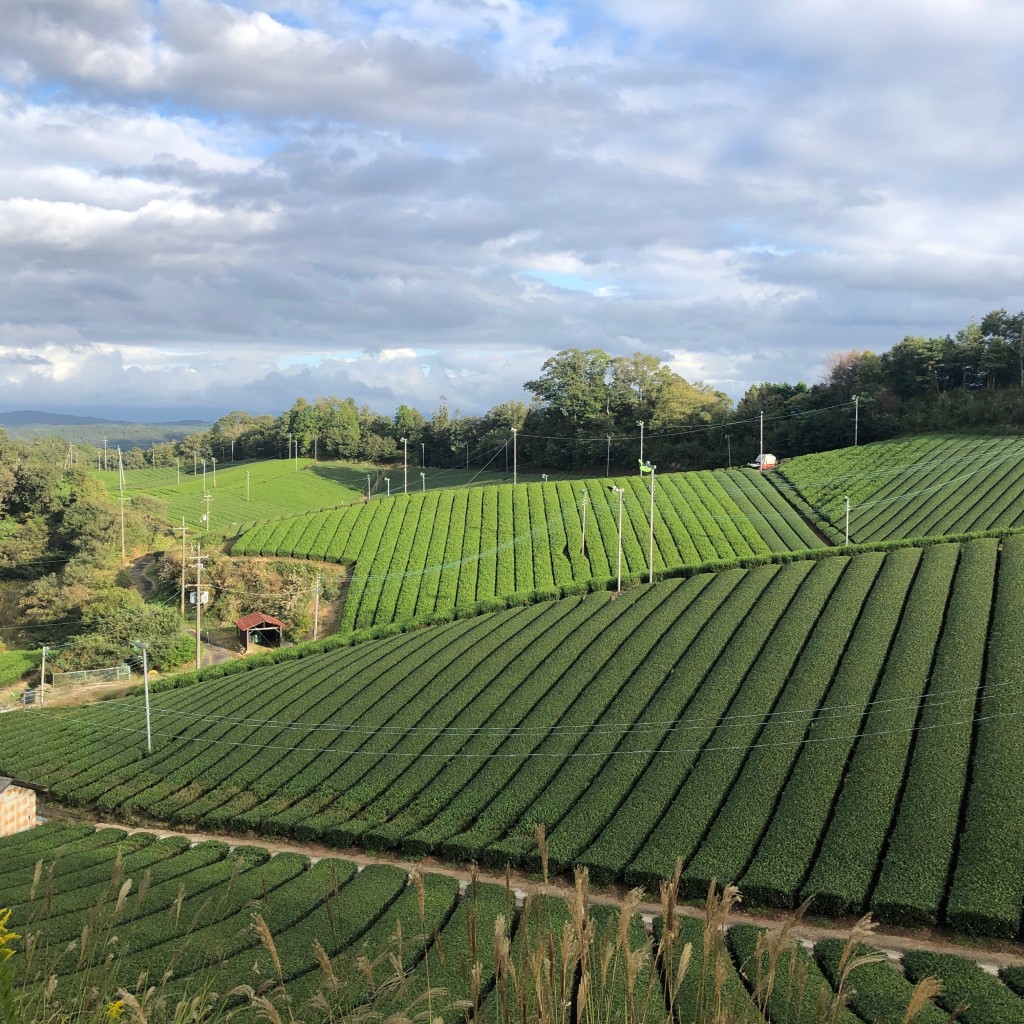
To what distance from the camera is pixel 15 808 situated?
82.0 ft

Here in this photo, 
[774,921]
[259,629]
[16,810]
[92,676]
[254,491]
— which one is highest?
[254,491]

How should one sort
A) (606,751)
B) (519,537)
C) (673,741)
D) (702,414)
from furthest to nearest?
(702,414), (519,537), (606,751), (673,741)

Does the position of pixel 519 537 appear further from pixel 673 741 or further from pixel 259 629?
pixel 673 741

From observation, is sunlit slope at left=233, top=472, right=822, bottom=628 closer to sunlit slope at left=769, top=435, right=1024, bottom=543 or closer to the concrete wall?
sunlit slope at left=769, top=435, right=1024, bottom=543

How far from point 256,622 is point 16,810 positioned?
796 inches

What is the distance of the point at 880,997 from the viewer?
40.3 feet

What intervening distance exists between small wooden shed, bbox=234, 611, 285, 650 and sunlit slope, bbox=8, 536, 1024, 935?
7.68 metres

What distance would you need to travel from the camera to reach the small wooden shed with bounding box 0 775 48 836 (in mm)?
24469

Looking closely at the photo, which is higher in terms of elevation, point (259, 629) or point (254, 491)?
point (254, 491)

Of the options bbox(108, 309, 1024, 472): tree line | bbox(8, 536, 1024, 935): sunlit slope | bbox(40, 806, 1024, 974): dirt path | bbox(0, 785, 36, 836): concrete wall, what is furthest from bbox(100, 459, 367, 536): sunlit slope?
bbox(40, 806, 1024, 974): dirt path

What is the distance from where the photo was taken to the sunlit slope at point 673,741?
17.6 meters

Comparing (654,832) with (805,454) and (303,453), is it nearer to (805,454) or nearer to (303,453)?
(805,454)

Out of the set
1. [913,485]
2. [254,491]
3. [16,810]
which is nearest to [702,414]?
[913,485]

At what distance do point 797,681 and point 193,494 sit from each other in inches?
2747
